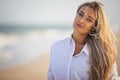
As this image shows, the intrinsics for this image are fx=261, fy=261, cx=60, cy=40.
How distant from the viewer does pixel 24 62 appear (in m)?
1.74

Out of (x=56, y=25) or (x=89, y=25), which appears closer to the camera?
(x=89, y=25)

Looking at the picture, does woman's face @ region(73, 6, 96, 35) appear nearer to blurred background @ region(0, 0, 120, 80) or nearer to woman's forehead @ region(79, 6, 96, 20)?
woman's forehead @ region(79, 6, 96, 20)

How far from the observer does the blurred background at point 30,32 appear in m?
1.70

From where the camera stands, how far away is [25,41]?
5.70ft

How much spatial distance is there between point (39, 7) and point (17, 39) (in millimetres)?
266

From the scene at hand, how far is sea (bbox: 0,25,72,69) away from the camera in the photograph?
5.56 feet

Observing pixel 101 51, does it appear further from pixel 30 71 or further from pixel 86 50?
pixel 30 71

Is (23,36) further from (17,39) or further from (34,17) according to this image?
(34,17)

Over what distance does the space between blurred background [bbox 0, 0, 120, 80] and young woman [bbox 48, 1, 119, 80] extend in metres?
0.08

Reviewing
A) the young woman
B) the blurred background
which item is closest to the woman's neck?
the young woman

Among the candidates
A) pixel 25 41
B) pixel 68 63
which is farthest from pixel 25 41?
pixel 68 63

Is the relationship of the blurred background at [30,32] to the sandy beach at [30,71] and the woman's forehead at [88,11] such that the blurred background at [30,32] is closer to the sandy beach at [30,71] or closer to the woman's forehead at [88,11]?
the sandy beach at [30,71]

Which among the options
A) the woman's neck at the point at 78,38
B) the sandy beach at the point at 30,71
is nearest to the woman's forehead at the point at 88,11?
the woman's neck at the point at 78,38

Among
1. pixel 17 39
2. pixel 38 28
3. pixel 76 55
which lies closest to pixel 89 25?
pixel 76 55
